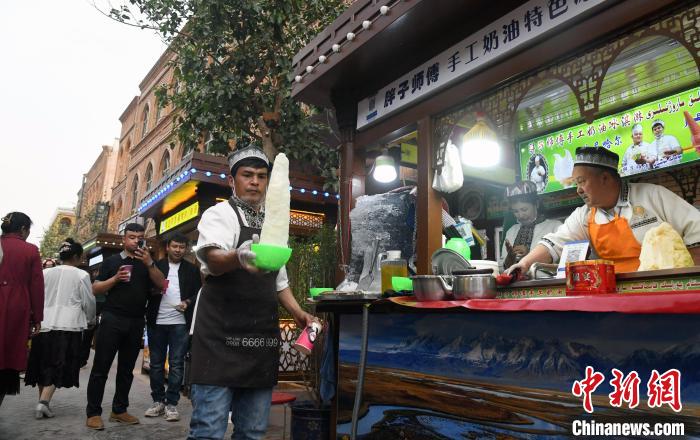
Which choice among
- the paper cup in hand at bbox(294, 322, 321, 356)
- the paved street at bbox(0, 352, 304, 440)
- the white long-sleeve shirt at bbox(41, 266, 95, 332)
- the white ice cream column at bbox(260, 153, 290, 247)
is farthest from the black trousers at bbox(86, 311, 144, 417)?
the white ice cream column at bbox(260, 153, 290, 247)

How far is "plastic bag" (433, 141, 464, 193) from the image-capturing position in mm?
4637

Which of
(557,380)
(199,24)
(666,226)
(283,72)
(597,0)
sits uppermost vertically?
(199,24)

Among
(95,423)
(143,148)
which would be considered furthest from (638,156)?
(143,148)

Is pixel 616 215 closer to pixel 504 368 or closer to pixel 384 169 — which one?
pixel 504 368

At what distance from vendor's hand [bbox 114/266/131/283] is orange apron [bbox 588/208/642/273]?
509 centimetres

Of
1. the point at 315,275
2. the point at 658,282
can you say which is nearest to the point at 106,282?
the point at 315,275

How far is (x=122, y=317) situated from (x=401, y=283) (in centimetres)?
364

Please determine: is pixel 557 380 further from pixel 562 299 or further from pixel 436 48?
pixel 436 48

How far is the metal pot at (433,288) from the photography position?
11.7 ft

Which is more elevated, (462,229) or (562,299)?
(462,229)

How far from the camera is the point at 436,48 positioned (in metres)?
4.85

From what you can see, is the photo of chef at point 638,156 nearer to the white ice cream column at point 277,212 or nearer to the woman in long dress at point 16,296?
the white ice cream column at point 277,212

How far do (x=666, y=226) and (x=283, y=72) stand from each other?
8376 millimetres

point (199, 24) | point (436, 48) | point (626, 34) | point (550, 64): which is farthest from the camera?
point (199, 24)
